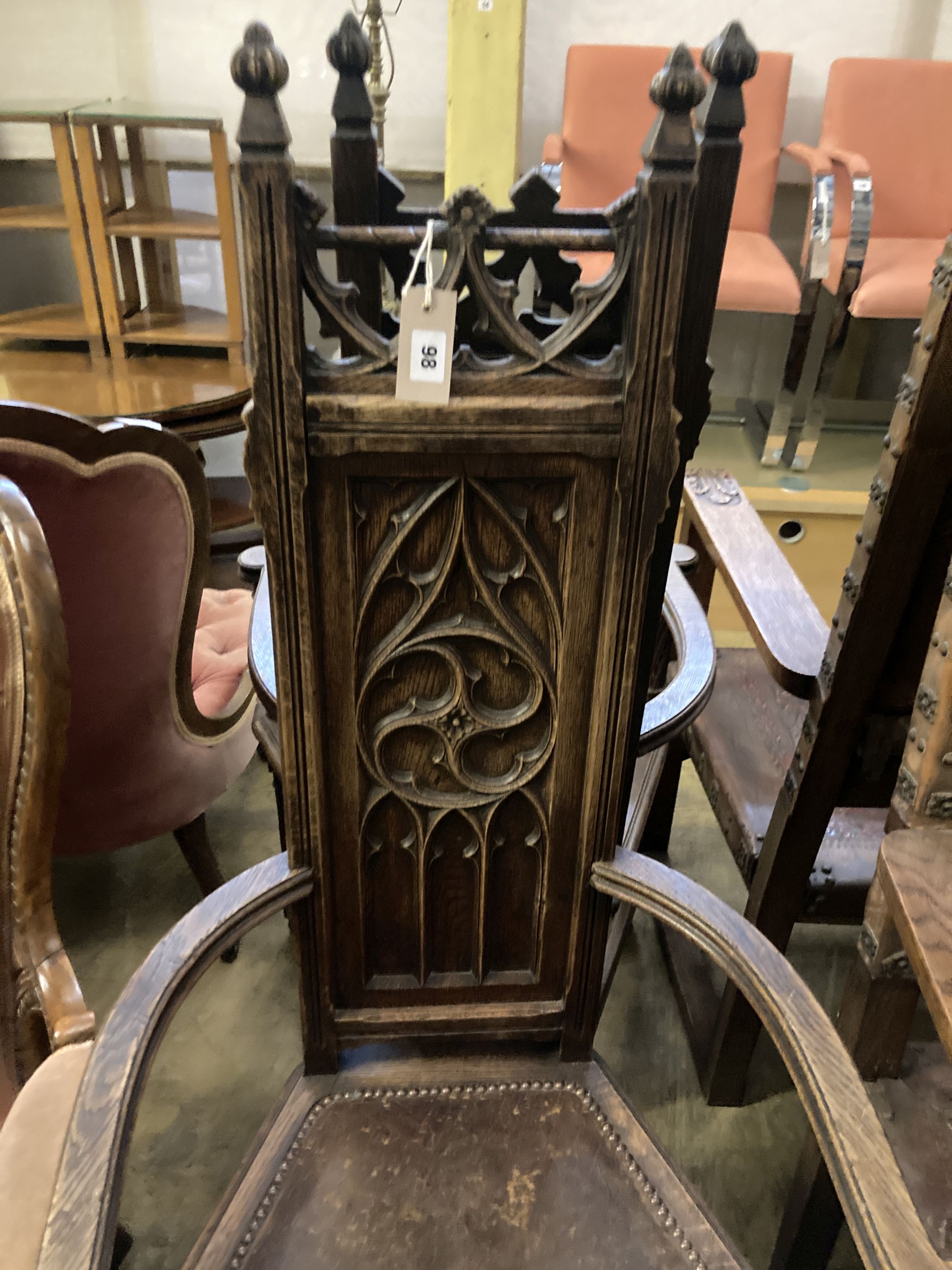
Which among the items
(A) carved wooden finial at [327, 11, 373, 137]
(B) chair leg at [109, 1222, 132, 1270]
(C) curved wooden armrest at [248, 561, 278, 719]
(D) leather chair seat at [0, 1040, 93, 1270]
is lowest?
(B) chair leg at [109, 1222, 132, 1270]

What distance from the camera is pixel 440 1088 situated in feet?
2.80

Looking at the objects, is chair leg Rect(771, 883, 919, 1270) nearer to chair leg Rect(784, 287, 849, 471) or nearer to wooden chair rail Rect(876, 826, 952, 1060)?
wooden chair rail Rect(876, 826, 952, 1060)

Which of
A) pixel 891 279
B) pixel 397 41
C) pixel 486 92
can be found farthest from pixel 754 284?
pixel 397 41

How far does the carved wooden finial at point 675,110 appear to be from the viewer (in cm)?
52

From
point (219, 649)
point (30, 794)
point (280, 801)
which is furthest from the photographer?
point (219, 649)

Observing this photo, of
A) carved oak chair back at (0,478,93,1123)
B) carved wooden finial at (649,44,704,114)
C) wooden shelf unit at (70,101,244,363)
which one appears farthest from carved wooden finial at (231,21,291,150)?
wooden shelf unit at (70,101,244,363)

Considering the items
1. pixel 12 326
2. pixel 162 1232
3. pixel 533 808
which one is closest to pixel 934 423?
pixel 533 808

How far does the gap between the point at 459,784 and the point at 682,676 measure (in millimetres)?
375

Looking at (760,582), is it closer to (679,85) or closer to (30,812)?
(679,85)

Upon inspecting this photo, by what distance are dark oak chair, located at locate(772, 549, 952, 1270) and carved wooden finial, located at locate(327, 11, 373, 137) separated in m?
0.51

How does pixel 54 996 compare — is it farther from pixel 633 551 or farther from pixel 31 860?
pixel 633 551

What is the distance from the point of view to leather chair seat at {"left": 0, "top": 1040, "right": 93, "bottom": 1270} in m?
0.54

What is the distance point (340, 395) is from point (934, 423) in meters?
0.52

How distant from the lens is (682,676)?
1.04 metres
